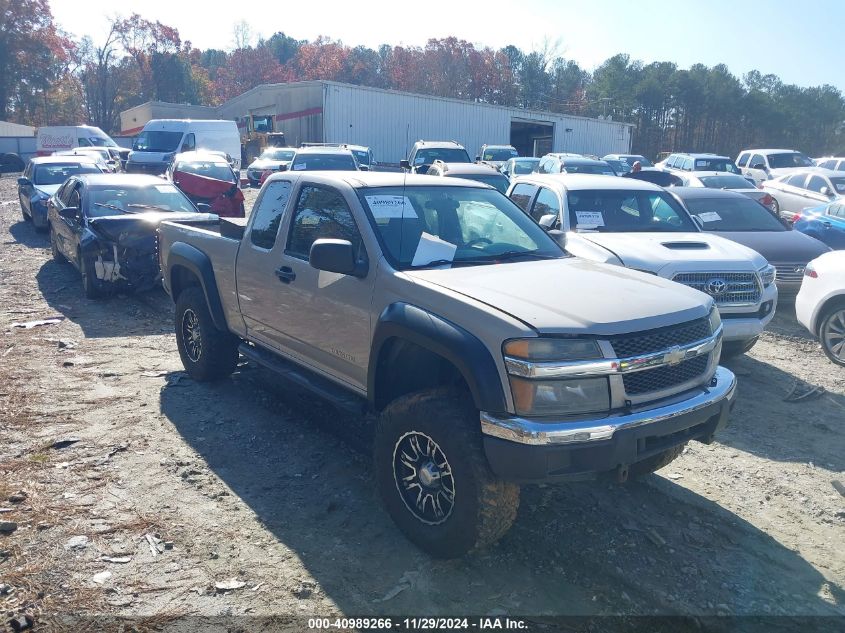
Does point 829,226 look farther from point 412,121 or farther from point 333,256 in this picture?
point 412,121

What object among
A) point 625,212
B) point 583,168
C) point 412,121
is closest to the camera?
point 625,212

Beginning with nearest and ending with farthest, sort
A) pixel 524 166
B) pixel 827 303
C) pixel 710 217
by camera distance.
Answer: pixel 827 303 < pixel 710 217 < pixel 524 166

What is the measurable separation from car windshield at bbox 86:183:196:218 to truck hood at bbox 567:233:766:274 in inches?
241

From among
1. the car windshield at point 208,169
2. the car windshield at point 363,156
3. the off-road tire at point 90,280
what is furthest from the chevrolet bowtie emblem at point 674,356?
the car windshield at point 363,156

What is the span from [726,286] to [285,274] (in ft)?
14.0

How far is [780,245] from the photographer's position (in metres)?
9.34

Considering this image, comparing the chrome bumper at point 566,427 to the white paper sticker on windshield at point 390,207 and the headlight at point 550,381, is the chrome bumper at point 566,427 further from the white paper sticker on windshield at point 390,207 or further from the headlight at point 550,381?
the white paper sticker on windshield at point 390,207

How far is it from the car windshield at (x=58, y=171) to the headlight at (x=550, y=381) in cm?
1662

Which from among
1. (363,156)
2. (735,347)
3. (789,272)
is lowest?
(735,347)

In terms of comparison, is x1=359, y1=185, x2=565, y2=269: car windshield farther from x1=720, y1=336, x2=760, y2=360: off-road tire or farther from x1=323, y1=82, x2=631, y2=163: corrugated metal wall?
x1=323, y1=82, x2=631, y2=163: corrugated metal wall

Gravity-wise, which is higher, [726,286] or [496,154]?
[496,154]

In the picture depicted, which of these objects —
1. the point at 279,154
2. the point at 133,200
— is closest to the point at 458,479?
the point at 133,200

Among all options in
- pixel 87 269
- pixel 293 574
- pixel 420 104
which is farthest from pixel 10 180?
pixel 293 574

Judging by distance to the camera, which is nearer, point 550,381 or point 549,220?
point 550,381
